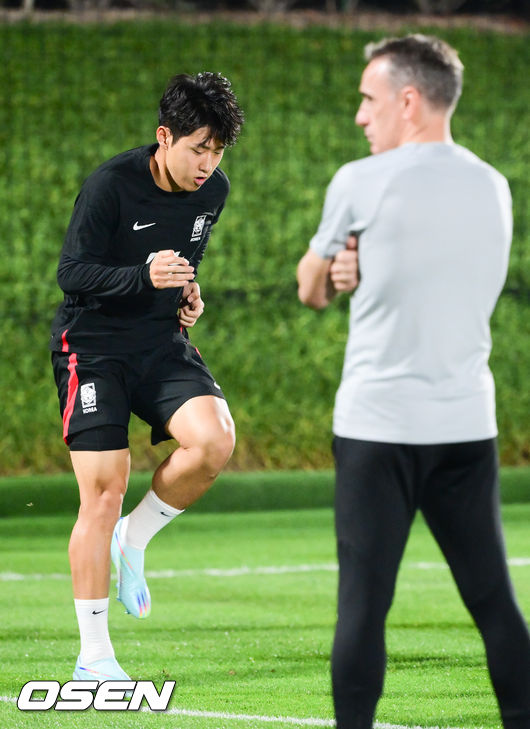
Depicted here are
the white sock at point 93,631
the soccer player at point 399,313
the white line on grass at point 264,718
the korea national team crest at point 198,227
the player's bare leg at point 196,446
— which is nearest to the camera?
the soccer player at point 399,313

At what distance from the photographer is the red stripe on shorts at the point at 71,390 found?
14.7 ft

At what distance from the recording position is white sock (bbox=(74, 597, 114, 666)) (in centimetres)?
428

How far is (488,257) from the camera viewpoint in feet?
10.2

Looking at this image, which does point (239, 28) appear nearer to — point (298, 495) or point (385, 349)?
point (298, 495)

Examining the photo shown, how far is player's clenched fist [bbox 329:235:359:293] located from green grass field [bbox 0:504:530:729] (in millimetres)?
1513

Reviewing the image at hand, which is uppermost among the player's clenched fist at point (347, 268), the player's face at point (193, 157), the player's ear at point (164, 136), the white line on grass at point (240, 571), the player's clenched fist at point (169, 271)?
the player's ear at point (164, 136)

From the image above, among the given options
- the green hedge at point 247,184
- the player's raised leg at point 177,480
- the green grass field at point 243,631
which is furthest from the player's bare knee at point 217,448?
the green hedge at point 247,184

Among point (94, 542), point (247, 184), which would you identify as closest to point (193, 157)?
point (94, 542)

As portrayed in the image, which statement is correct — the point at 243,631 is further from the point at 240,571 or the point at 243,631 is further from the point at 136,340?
the point at 240,571

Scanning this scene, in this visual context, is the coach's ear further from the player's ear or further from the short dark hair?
the player's ear

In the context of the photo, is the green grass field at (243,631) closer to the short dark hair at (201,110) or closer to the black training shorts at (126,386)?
the black training shorts at (126,386)

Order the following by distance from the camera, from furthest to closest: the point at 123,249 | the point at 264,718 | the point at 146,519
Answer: the point at 146,519 < the point at 123,249 < the point at 264,718

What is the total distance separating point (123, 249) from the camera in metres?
4.56

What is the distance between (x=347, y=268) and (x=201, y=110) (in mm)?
1440
